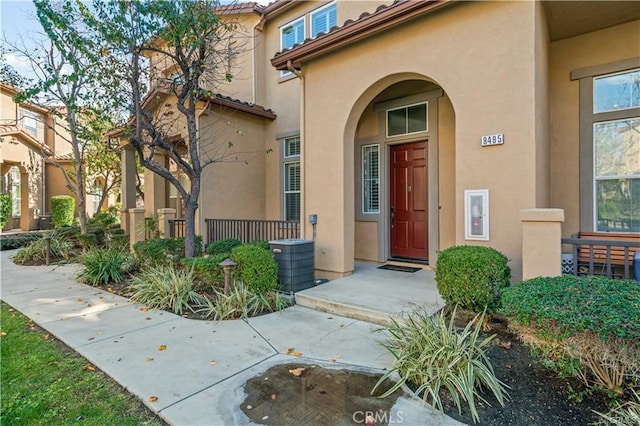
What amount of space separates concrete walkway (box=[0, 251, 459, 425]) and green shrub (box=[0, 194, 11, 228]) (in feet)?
41.6

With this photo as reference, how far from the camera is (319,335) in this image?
165 inches

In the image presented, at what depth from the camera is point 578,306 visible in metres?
2.61

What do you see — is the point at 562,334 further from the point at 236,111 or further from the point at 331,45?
the point at 236,111

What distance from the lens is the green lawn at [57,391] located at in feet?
8.57

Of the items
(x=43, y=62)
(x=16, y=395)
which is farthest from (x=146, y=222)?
(x=16, y=395)

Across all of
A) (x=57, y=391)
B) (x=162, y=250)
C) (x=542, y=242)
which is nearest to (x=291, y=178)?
(x=162, y=250)

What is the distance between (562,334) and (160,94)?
9.52 meters

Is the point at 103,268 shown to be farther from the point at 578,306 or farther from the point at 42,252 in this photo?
the point at 578,306

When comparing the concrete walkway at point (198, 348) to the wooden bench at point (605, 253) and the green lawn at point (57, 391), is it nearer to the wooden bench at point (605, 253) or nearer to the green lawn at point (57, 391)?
the green lawn at point (57, 391)

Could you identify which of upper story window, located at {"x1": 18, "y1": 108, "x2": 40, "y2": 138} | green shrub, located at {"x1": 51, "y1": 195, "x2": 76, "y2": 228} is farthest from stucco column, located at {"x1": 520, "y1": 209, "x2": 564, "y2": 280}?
upper story window, located at {"x1": 18, "y1": 108, "x2": 40, "y2": 138}

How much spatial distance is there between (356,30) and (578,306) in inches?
209

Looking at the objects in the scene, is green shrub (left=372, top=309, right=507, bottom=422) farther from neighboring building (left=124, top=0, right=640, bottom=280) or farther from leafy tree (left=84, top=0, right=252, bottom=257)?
leafy tree (left=84, top=0, right=252, bottom=257)

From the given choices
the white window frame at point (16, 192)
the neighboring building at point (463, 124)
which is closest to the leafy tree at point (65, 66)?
the neighboring building at point (463, 124)

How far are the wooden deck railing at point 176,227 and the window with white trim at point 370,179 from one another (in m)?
5.12
